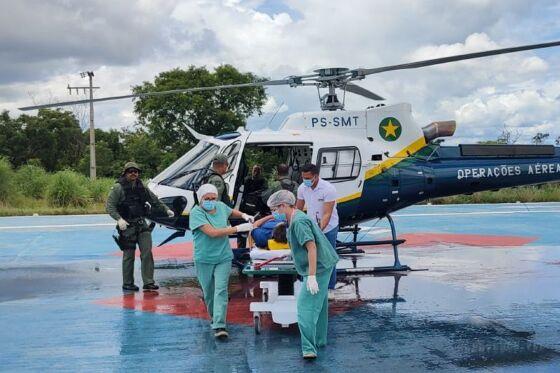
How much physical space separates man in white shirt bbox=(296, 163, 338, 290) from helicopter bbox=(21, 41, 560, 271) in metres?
1.71

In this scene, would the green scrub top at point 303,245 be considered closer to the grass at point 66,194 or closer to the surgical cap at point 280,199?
the surgical cap at point 280,199

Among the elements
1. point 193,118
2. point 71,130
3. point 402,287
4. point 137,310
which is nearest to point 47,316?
point 137,310

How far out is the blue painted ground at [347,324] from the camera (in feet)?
18.2

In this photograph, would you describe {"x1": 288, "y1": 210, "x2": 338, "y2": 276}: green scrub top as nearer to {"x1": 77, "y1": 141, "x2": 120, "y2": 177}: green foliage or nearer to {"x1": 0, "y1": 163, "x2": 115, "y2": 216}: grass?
{"x1": 0, "y1": 163, "x2": 115, "y2": 216}: grass

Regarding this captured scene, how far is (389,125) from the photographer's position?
9.70m

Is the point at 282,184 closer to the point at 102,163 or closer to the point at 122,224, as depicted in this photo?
the point at 122,224

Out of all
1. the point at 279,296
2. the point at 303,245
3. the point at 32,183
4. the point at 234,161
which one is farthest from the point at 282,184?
the point at 32,183

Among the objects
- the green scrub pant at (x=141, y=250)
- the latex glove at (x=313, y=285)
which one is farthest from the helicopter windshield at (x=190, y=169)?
the latex glove at (x=313, y=285)

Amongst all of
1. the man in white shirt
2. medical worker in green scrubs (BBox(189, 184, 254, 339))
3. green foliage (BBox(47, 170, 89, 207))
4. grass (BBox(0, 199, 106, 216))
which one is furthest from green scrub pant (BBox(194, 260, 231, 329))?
green foliage (BBox(47, 170, 89, 207))

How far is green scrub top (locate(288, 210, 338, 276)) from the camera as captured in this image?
5395 millimetres

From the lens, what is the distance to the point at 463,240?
14125mm

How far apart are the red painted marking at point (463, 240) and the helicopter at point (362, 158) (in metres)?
3.51

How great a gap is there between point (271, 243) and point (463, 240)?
8.38 m

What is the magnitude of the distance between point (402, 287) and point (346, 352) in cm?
324
